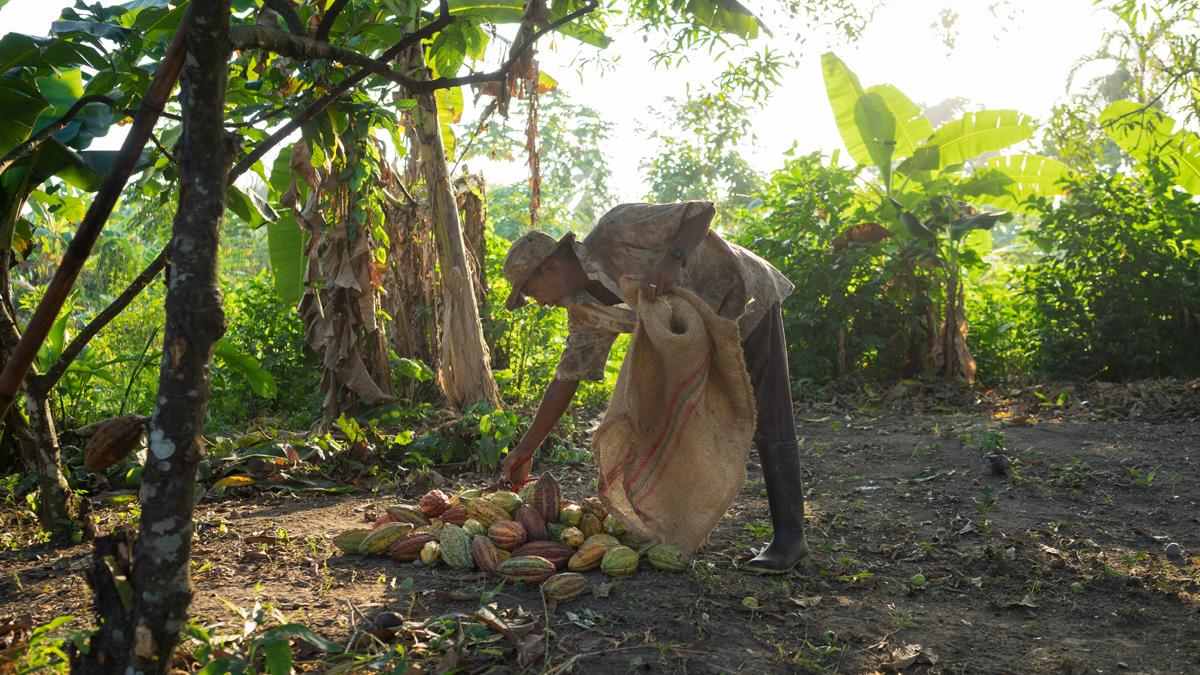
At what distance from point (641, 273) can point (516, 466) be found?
939mm

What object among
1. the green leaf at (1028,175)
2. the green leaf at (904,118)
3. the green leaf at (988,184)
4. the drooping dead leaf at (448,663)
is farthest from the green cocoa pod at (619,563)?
the green leaf at (1028,175)

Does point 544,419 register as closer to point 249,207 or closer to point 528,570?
point 528,570

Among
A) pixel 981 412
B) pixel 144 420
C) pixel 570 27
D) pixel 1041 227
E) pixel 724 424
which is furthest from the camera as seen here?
pixel 1041 227

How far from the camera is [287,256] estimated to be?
246 inches

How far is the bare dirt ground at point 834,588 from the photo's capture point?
2.67 meters

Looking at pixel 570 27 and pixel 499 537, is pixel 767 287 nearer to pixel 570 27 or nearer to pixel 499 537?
pixel 499 537

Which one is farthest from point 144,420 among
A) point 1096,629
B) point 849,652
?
point 1096,629

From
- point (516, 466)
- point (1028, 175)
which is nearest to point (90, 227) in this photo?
point (516, 466)

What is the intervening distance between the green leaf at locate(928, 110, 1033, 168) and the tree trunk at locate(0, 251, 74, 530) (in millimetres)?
7982

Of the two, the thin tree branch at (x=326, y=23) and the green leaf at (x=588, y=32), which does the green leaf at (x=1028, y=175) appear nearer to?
the green leaf at (x=588, y=32)

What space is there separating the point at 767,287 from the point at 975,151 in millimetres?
6713

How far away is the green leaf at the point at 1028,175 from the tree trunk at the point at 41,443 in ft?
27.8

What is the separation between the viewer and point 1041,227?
876 centimetres

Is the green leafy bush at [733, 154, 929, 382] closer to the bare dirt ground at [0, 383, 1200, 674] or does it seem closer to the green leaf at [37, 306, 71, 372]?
the bare dirt ground at [0, 383, 1200, 674]
